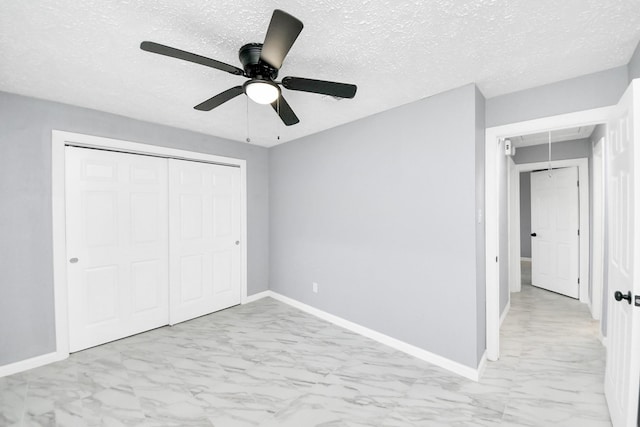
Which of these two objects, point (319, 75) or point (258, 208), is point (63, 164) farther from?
point (319, 75)

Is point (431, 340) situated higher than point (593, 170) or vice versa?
point (593, 170)

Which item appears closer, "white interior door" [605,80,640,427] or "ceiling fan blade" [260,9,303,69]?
"ceiling fan blade" [260,9,303,69]

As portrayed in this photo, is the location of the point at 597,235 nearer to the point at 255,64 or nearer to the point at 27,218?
the point at 255,64

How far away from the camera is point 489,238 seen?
2537mm

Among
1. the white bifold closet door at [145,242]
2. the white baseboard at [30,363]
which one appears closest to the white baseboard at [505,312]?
the white bifold closet door at [145,242]

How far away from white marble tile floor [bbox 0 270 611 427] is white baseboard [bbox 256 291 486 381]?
68 millimetres

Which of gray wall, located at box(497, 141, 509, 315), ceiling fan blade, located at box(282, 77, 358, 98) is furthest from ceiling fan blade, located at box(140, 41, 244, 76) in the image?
gray wall, located at box(497, 141, 509, 315)

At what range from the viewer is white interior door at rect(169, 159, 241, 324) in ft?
11.6

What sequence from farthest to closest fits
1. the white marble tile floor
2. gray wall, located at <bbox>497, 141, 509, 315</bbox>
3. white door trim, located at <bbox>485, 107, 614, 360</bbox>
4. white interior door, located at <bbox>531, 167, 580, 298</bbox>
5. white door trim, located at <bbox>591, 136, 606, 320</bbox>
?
white interior door, located at <bbox>531, 167, 580, 298</bbox> → gray wall, located at <bbox>497, 141, 509, 315</bbox> → white door trim, located at <bbox>591, 136, 606, 320</bbox> → white door trim, located at <bbox>485, 107, 614, 360</bbox> → the white marble tile floor

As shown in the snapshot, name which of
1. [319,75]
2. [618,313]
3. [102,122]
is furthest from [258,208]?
[618,313]

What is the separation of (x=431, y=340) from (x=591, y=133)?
153 inches

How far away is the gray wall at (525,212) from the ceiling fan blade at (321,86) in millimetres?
7615

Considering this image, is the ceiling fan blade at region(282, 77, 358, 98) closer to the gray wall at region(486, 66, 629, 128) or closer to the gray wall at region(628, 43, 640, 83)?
the gray wall at region(486, 66, 629, 128)

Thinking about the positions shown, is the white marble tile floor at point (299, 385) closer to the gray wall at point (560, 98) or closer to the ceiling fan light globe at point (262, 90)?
the ceiling fan light globe at point (262, 90)
